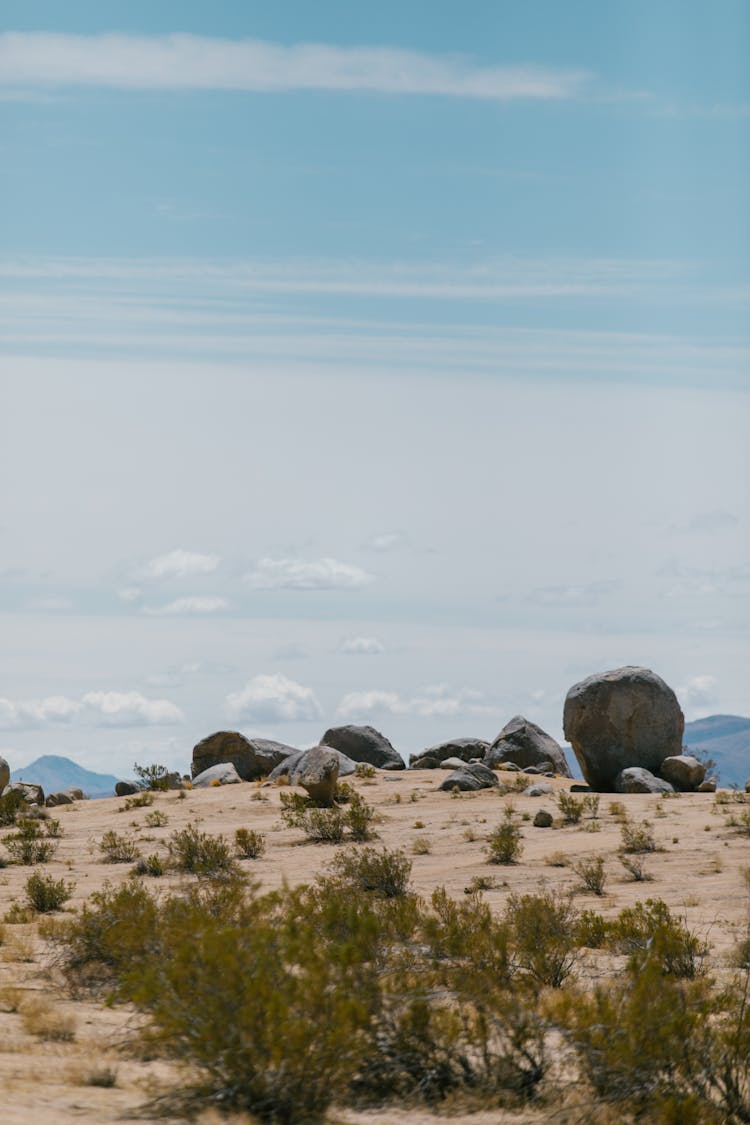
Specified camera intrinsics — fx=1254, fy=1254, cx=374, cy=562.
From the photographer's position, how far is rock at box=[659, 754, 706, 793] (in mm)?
31406

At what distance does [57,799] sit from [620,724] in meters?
16.0

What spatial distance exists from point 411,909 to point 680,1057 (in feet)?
18.5

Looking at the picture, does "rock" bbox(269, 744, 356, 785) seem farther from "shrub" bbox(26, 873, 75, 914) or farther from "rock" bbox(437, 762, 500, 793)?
"shrub" bbox(26, 873, 75, 914)

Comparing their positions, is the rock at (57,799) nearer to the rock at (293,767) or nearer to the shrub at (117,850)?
the rock at (293,767)

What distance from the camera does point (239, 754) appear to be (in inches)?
1547

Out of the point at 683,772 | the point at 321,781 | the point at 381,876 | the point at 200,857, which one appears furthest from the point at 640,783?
the point at 381,876

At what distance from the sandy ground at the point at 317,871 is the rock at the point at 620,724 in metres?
1.36

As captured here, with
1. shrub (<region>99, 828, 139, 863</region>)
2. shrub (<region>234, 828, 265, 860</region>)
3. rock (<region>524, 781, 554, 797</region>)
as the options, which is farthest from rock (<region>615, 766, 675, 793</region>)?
shrub (<region>99, 828, 139, 863</region>)

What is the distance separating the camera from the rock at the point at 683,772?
31.4 m

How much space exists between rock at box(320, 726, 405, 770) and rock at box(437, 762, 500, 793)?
696 centimetres

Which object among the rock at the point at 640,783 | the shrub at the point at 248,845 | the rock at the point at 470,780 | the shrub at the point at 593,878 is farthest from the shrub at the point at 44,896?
the rock at the point at 640,783

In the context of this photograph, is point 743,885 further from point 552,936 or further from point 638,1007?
point 638,1007

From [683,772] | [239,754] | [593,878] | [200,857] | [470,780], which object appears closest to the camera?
[593,878]

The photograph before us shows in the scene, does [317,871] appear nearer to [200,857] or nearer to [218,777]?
[200,857]
